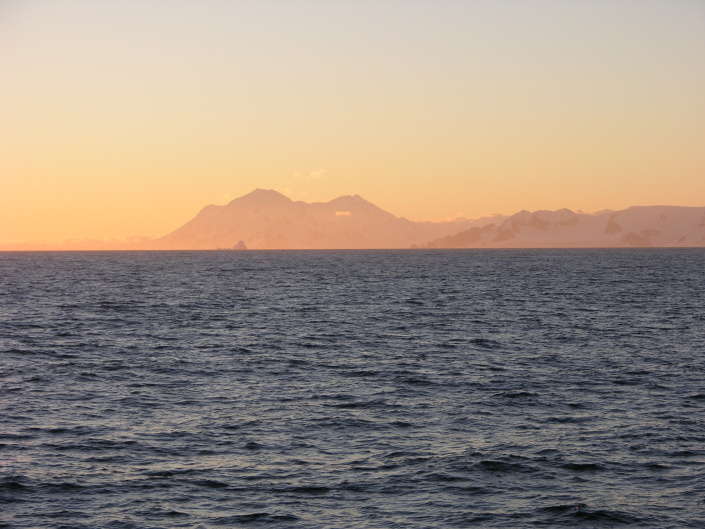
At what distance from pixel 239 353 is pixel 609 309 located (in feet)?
136

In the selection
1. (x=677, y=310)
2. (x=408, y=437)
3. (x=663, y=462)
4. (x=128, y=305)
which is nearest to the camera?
(x=663, y=462)

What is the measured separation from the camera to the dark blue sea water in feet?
69.4

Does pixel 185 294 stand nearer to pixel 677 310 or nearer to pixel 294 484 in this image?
pixel 677 310

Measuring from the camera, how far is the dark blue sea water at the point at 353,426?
21141 millimetres

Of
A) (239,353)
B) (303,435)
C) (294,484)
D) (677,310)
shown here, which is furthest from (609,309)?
(294,484)

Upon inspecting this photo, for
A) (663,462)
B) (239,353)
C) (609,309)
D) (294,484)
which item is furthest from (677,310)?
(294,484)

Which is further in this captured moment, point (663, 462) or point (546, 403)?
point (546, 403)

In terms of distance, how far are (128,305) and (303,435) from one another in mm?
59412

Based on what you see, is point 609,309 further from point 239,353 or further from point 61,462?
point 61,462

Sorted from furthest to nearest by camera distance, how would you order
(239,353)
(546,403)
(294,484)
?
(239,353)
(546,403)
(294,484)

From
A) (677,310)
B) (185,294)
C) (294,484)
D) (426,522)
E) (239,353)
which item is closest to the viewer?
(426,522)

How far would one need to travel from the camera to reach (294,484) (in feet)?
74.6

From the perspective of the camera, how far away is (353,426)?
29.1m

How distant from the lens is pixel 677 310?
2847 inches
